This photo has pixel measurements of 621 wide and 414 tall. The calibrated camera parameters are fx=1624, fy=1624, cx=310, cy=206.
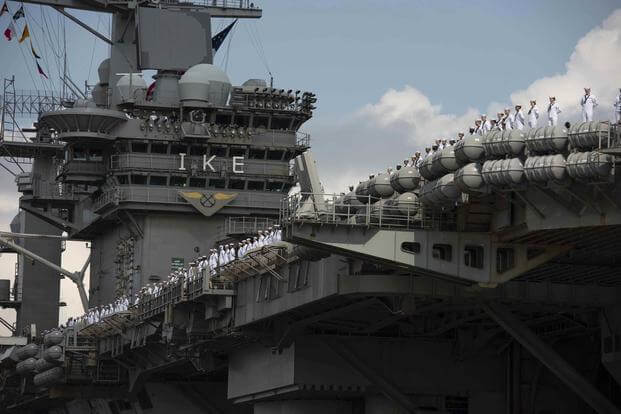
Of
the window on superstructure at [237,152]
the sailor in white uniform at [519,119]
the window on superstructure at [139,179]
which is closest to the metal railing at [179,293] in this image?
the window on superstructure at [139,179]

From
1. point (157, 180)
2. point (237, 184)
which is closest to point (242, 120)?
point (237, 184)

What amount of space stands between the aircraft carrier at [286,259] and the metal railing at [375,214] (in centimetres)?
7

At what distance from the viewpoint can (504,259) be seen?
1526 inches

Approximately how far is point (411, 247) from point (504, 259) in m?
2.24

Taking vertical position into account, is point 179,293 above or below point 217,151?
below

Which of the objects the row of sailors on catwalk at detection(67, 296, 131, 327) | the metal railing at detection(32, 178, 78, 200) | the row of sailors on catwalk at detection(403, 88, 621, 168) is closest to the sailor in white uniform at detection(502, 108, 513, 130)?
the row of sailors on catwalk at detection(403, 88, 621, 168)

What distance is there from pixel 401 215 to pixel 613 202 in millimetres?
6865

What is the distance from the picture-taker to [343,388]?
49344mm

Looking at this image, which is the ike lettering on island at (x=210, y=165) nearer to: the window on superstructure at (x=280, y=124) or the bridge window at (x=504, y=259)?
the window on superstructure at (x=280, y=124)

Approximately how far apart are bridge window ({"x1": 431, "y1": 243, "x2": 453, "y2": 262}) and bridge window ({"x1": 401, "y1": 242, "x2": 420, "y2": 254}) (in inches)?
16.1

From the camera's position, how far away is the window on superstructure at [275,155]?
6862cm

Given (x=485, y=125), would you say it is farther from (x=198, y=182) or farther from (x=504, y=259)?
(x=198, y=182)

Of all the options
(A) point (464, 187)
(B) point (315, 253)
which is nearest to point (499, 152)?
(A) point (464, 187)

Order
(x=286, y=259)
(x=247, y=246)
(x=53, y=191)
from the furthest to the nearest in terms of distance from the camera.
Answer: (x=53, y=191) → (x=247, y=246) → (x=286, y=259)
